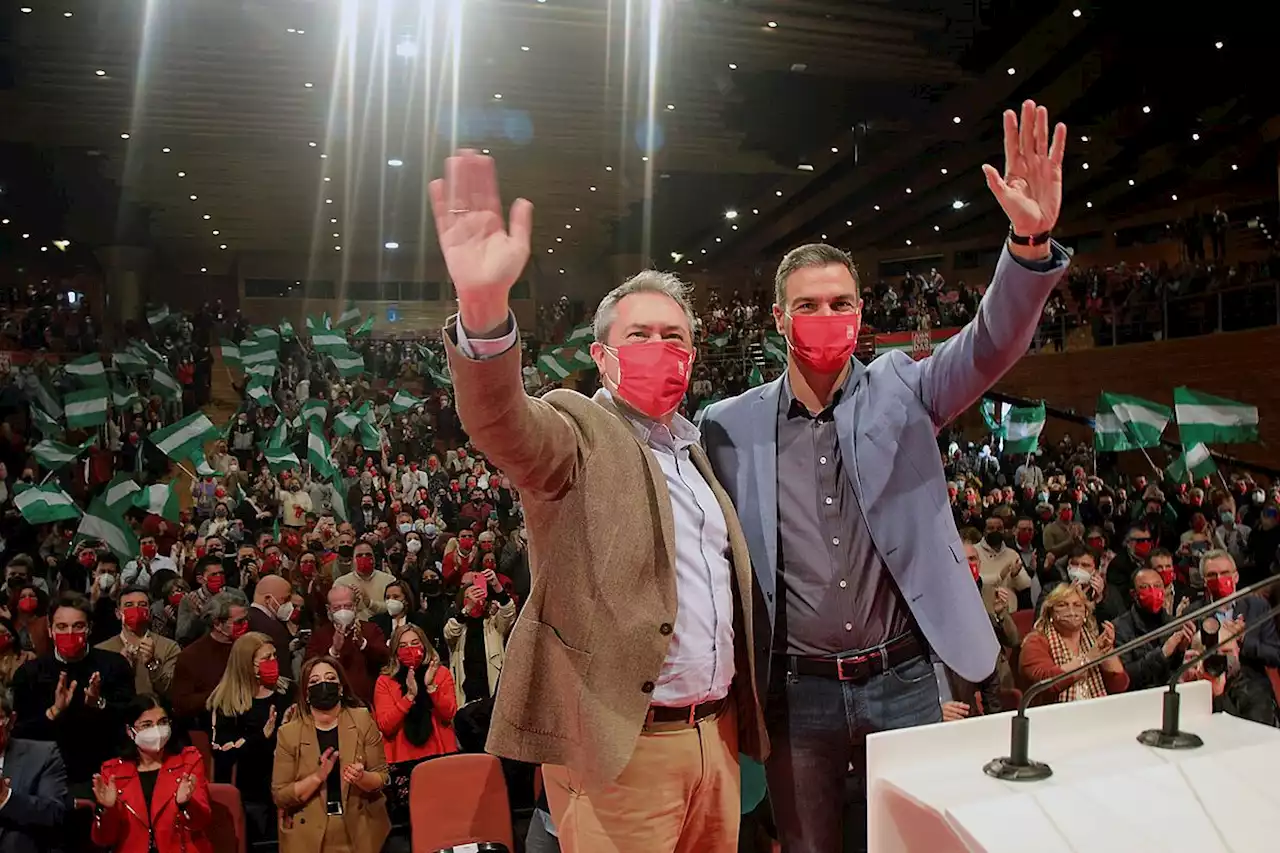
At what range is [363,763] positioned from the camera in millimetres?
3535

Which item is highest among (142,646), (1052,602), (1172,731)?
(1172,731)

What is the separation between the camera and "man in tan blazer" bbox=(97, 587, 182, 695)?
14.7ft

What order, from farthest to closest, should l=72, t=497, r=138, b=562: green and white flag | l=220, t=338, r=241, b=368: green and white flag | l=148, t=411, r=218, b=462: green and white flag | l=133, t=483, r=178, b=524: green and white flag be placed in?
1. l=220, t=338, r=241, b=368: green and white flag
2. l=148, t=411, r=218, b=462: green and white flag
3. l=133, t=483, r=178, b=524: green and white flag
4. l=72, t=497, r=138, b=562: green and white flag

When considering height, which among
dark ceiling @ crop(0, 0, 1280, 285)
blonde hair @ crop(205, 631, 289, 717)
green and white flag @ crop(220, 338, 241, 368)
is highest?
dark ceiling @ crop(0, 0, 1280, 285)

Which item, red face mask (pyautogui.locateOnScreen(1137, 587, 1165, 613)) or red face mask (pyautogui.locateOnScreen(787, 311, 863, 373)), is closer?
red face mask (pyautogui.locateOnScreen(787, 311, 863, 373))

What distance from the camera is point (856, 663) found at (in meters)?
1.66

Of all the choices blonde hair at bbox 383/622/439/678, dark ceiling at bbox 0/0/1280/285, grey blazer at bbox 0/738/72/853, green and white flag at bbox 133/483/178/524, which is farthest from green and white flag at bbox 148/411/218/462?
dark ceiling at bbox 0/0/1280/285

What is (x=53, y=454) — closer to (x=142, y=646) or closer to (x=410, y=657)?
(x=142, y=646)

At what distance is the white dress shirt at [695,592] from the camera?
148cm

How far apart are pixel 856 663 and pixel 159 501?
630 centimetres

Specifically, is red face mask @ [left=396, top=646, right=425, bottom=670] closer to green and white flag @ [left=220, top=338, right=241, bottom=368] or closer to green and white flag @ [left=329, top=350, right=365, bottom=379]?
green and white flag @ [left=329, top=350, right=365, bottom=379]

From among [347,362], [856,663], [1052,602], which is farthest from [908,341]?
[856,663]

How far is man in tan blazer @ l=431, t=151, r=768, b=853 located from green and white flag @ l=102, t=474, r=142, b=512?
5924mm

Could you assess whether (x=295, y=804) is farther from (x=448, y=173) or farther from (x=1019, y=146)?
(x=1019, y=146)
